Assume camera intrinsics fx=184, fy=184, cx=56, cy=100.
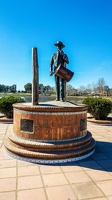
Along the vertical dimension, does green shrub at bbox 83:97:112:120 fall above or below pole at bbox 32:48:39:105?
below

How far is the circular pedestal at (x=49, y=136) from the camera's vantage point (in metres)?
3.77

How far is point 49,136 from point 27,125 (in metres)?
0.55

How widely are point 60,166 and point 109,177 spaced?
92cm

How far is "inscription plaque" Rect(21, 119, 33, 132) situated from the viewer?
4.02m

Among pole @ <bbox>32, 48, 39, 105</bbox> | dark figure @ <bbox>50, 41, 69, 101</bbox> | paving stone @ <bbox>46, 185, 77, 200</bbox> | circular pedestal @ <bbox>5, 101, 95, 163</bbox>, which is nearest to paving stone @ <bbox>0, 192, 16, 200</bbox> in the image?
paving stone @ <bbox>46, 185, 77, 200</bbox>

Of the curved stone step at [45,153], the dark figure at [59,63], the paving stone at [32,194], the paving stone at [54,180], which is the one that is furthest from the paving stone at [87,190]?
the dark figure at [59,63]

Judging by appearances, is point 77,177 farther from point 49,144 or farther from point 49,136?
point 49,136

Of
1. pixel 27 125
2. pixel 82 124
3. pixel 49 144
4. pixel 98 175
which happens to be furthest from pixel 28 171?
pixel 82 124

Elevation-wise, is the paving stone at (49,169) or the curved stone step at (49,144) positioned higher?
the curved stone step at (49,144)

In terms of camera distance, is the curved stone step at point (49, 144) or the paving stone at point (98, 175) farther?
the curved stone step at point (49, 144)

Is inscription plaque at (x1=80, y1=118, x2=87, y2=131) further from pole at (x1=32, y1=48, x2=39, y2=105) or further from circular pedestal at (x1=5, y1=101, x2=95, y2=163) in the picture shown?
pole at (x1=32, y1=48, x2=39, y2=105)

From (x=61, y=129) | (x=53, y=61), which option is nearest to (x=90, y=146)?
(x=61, y=129)

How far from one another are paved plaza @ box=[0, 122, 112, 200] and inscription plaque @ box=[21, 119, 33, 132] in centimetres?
68

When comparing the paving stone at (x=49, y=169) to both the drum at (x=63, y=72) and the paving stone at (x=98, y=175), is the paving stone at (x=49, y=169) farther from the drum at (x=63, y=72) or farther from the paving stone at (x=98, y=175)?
the drum at (x=63, y=72)
